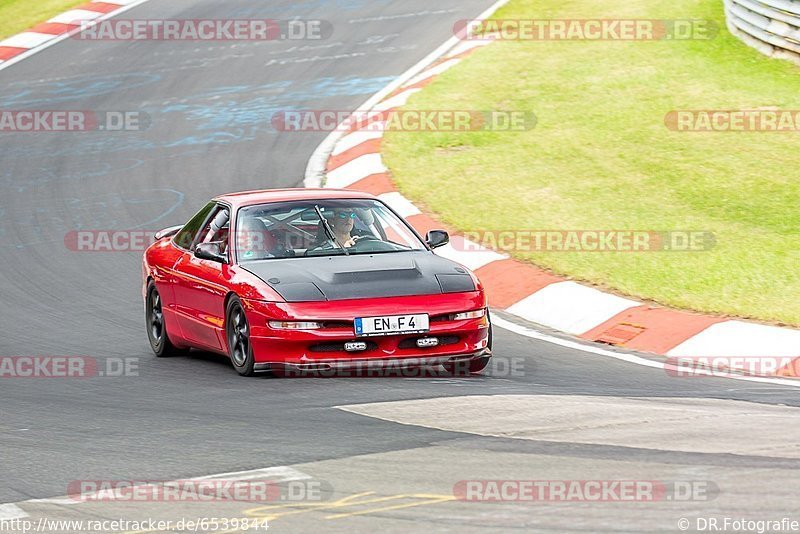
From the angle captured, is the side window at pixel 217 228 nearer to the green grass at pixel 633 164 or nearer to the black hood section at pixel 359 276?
the black hood section at pixel 359 276

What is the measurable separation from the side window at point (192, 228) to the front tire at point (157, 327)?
0.41 m

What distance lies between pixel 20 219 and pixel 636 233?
22.7 ft

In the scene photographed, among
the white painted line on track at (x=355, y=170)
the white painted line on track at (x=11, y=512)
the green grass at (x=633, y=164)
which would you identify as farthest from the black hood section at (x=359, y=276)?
the white painted line on track at (x=355, y=170)

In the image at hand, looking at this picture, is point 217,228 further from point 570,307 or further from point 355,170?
point 355,170

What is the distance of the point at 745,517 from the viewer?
5.15m

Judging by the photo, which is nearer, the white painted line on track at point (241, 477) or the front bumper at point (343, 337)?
the white painted line on track at point (241, 477)

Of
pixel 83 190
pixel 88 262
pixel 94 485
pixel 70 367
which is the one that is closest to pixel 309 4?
pixel 83 190

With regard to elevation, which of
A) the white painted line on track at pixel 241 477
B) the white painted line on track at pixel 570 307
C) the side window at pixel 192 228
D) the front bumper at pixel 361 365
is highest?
the white painted line on track at pixel 241 477

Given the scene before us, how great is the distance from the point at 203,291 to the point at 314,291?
124 cm

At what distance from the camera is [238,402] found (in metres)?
8.09

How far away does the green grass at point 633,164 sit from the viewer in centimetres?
1155

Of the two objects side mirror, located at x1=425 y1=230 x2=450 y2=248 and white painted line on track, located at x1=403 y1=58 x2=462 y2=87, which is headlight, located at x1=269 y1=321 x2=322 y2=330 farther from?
white painted line on track, located at x1=403 y1=58 x2=462 y2=87

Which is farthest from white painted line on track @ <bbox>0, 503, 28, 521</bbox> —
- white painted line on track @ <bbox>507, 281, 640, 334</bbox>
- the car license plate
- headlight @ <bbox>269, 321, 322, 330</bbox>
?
white painted line on track @ <bbox>507, 281, 640, 334</bbox>

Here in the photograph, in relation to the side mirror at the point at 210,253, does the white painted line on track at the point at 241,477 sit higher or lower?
higher
